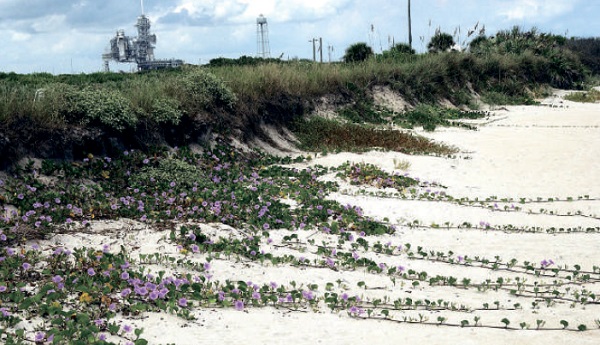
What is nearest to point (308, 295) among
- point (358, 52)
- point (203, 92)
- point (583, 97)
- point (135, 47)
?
point (203, 92)

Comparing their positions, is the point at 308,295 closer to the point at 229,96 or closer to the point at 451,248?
the point at 451,248

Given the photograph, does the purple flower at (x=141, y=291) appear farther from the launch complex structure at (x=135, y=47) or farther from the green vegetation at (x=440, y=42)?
the launch complex structure at (x=135, y=47)

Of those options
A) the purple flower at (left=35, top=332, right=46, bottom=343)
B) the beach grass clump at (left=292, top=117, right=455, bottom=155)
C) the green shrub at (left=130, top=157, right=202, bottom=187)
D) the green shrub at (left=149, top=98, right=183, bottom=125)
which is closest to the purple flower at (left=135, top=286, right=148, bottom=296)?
the purple flower at (left=35, top=332, right=46, bottom=343)

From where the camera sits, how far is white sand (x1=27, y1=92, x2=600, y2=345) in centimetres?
599

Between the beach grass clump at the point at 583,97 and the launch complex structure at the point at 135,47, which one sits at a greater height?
the launch complex structure at the point at 135,47

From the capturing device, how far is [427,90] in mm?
25234

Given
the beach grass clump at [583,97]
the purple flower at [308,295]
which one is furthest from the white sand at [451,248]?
the beach grass clump at [583,97]

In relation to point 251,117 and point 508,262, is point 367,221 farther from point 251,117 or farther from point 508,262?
point 251,117

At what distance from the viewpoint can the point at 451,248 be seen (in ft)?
30.1

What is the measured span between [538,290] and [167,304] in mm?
4372

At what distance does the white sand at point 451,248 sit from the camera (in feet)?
19.7

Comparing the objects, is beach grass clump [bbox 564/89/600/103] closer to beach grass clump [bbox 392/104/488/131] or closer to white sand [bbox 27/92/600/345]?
beach grass clump [bbox 392/104/488/131]

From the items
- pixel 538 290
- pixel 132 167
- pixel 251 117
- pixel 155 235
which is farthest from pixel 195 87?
pixel 538 290

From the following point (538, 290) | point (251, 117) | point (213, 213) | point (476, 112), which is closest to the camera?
point (538, 290)
